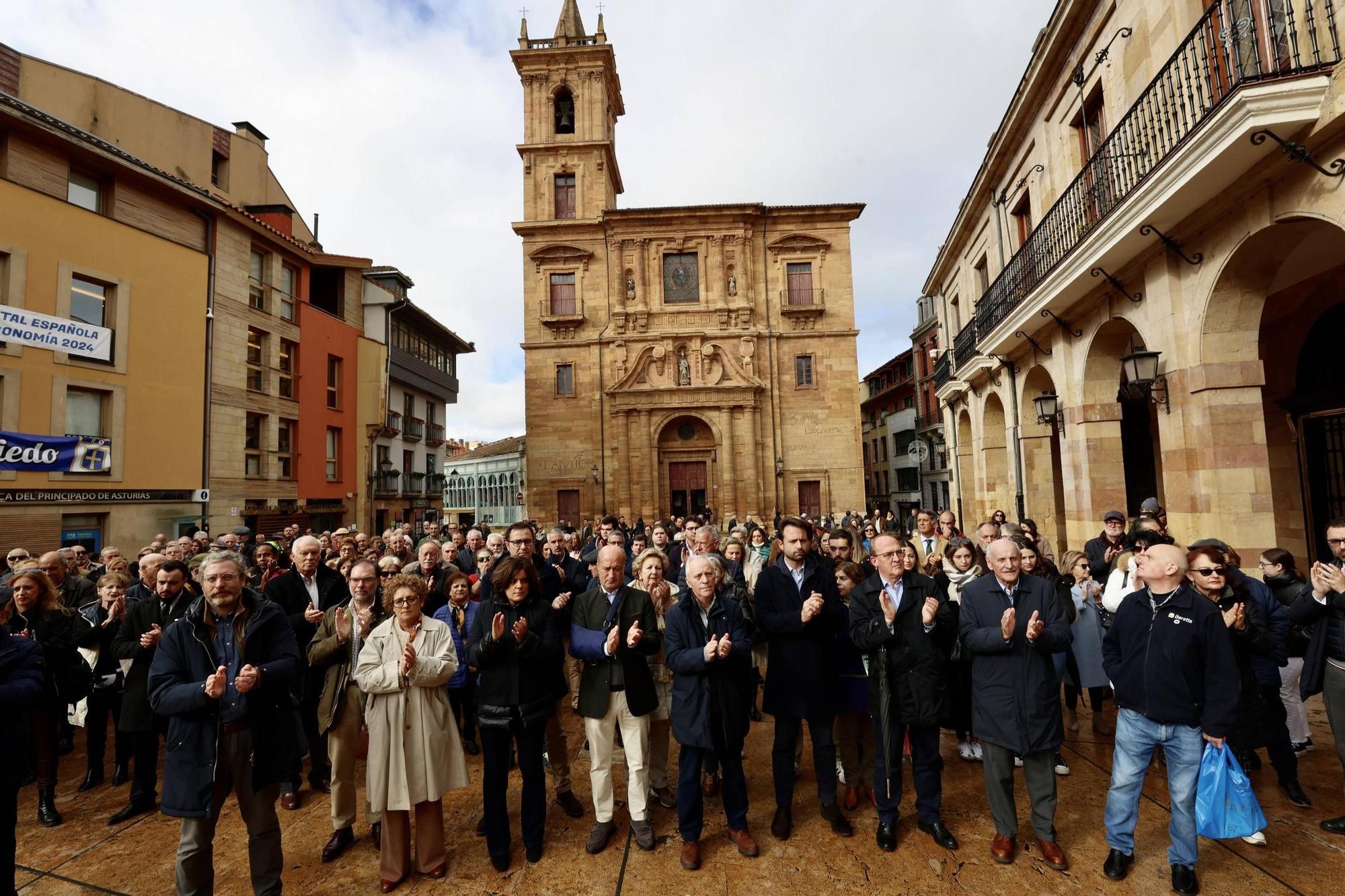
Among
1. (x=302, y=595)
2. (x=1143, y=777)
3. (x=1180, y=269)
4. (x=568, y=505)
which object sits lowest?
(x=1143, y=777)

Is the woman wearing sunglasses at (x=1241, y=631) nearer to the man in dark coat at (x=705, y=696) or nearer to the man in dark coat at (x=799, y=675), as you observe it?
the man in dark coat at (x=799, y=675)

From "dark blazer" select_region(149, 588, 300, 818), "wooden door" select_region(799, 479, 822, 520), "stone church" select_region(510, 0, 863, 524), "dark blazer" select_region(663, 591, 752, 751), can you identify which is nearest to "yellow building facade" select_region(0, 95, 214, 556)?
"dark blazer" select_region(149, 588, 300, 818)

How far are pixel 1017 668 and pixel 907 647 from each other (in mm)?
625

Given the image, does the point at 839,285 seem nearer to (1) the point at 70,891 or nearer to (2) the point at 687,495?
(2) the point at 687,495

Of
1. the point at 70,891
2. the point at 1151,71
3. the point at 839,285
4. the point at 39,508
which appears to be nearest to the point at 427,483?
the point at 39,508

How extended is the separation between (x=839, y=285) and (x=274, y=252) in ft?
73.4

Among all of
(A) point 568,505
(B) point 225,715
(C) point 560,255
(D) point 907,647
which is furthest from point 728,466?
(B) point 225,715

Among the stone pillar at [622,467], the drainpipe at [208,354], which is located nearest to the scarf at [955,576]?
the drainpipe at [208,354]

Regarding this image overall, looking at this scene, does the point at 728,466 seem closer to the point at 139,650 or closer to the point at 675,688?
the point at 675,688

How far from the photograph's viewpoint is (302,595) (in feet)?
17.1

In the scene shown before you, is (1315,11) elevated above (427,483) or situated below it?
above

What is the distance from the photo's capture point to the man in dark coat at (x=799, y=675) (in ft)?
13.4

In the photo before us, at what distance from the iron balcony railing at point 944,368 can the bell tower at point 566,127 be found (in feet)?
58.8

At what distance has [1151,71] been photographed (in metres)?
7.59
